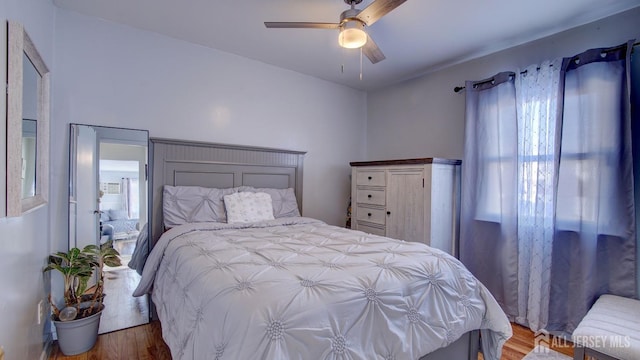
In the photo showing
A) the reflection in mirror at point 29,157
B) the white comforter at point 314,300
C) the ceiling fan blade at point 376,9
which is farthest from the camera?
the ceiling fan blade at point 376,9

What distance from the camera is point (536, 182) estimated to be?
8.07ft

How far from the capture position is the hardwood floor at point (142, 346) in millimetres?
1957

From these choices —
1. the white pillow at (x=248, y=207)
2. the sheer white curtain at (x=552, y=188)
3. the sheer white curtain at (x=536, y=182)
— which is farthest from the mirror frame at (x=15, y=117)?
the sheer white curtain at (x=536, y=182)


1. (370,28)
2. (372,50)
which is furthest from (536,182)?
(370,28)

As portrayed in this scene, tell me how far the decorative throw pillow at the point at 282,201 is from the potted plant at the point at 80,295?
1.28 meters

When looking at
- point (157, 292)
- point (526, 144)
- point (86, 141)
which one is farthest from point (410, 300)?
point (86, 141)

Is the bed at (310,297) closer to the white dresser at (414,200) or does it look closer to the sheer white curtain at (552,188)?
the white dresser at (414,200)

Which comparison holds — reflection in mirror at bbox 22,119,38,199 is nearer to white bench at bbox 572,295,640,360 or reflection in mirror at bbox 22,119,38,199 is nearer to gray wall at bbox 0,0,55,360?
gray wall at bbox 0,0,55,360

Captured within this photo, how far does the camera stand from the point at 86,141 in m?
2.31

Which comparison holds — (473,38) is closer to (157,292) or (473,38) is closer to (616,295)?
(616,295)

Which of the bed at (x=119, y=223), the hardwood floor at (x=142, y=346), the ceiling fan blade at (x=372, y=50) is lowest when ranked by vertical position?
the hardwood floor at (x=142, y=346)

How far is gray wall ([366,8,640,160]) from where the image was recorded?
225 centimetres

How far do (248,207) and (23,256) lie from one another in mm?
1521

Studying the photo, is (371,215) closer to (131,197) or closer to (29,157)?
(131,197)
